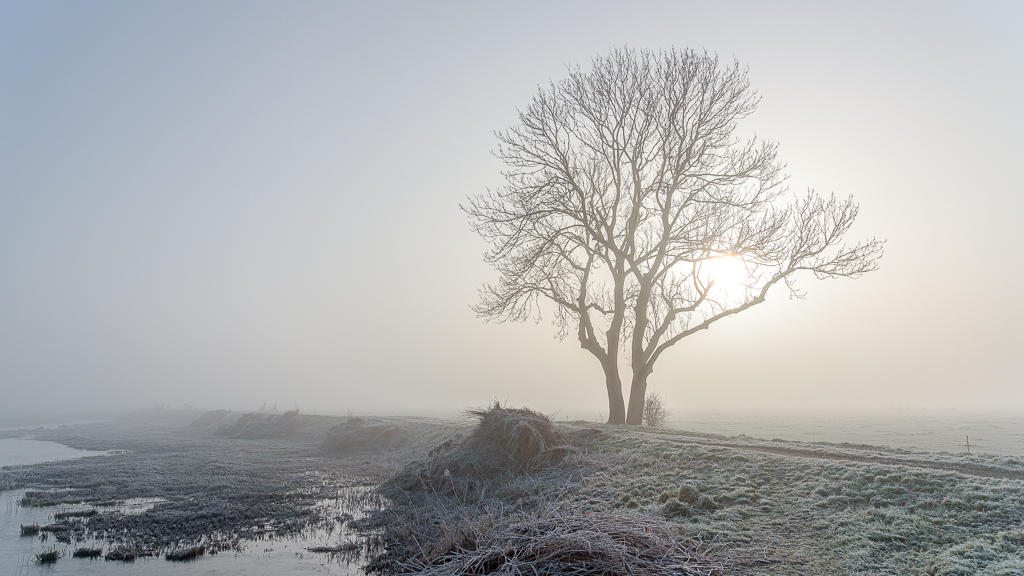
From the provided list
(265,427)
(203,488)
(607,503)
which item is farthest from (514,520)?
(265,427)

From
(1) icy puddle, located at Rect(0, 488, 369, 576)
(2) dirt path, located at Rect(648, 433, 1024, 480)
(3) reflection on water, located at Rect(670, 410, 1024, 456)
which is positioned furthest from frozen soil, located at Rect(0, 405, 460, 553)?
(3) reflection on water, located at Rect(670, 410, 1024, 456)

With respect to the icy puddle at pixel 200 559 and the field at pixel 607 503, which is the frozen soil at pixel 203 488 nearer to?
the field at pixel 607 503

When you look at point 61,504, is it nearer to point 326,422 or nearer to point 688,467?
point 688,467

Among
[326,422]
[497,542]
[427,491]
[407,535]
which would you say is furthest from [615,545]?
[326,422]

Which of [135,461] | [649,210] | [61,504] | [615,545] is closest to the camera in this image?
[615,545]

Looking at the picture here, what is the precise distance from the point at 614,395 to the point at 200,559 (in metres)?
14.4

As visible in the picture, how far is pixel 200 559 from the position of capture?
7.54 metres

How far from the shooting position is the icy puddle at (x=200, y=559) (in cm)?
703

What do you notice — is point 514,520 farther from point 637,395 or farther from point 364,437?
point 364,437

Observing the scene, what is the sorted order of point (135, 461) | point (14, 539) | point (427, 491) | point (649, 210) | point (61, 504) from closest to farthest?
point (14, 539) < point (61, 504) < point (427, 491) < point (135, 461) < point (649, 210)

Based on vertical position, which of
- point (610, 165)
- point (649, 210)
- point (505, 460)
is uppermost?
point (610, 165)

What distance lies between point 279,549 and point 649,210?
1670 cm

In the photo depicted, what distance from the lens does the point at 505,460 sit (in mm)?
12555

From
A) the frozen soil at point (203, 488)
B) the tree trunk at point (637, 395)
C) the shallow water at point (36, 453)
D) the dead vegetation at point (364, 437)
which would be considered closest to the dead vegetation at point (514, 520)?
the frozen soil at point (203, 488)
